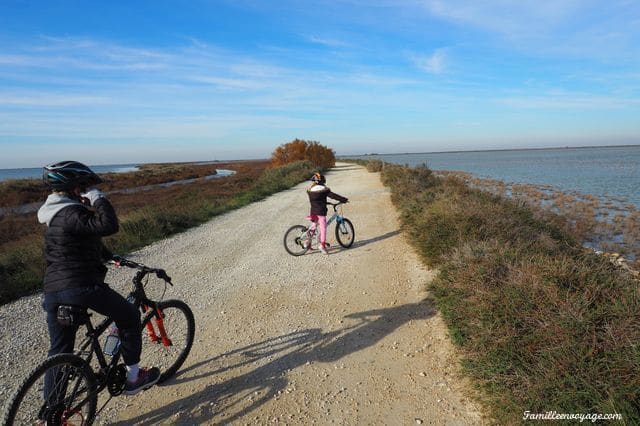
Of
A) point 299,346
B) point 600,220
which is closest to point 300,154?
point 600,220

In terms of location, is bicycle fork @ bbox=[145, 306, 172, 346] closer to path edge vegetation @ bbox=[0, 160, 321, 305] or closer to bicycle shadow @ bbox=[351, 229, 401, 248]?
Result: path edge vegetation @ bbox=[0, 160, 321, 305]

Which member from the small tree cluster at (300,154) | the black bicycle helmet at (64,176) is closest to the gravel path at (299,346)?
the black bicycle helmet at (64,176)

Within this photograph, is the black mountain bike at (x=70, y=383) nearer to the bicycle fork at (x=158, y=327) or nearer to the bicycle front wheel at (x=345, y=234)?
the bicycle fork at (x=158, y=327)

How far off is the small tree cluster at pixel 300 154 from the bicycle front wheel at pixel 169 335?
47374 mm

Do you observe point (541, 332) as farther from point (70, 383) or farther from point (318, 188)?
point (318, 188)

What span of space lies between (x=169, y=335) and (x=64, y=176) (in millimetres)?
2385

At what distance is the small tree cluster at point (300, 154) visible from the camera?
52031 millimetres

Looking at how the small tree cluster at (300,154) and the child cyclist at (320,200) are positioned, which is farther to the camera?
the small tree cluster at (300,154)

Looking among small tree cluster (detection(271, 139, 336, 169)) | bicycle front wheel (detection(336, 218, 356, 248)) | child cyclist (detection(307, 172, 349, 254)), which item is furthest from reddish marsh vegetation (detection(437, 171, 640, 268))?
small tree cluster (detection(271, 139, 336, 169))

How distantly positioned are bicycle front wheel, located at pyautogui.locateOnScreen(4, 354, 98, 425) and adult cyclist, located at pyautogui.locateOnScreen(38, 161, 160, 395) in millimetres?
194

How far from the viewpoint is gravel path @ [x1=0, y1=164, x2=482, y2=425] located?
10.9 feet

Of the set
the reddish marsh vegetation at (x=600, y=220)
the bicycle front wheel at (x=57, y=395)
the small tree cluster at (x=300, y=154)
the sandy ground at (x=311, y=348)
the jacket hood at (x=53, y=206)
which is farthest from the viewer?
the small tree cluster at (x=300, y=154)

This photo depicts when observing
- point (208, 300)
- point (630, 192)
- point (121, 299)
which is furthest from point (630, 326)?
point (630, 192)

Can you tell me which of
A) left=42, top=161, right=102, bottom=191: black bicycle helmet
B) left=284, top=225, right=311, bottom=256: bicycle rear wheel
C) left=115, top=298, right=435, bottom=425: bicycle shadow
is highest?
left=42, top=161, right=102, bottom=191: black bicycle helmet
